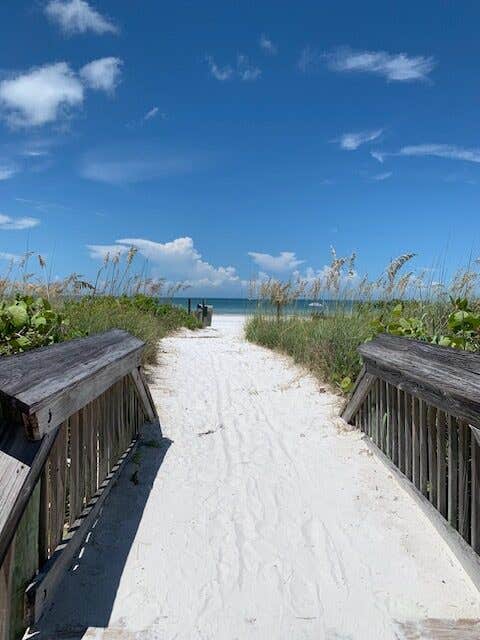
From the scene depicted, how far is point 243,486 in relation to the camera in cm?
378

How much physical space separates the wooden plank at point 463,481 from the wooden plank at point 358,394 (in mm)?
1770

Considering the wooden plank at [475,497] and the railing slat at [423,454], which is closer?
the wooden plank at [475,497]

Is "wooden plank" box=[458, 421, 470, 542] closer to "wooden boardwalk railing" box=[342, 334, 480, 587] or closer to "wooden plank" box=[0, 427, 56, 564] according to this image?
"wooden boardwalk railing" box=[342, 334, 480, 587]

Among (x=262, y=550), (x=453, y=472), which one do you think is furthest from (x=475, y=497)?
(x=262, y=550)

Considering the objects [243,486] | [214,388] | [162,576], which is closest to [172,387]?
[214,388]

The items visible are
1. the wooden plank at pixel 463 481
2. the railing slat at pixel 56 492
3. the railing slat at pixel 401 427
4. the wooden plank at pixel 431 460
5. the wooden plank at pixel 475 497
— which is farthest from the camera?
the railing slat at pixel 401 427

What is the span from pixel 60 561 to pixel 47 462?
55cm

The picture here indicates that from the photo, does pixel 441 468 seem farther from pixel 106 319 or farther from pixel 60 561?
pixel 106 319

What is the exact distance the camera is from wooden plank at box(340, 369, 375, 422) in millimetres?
4676

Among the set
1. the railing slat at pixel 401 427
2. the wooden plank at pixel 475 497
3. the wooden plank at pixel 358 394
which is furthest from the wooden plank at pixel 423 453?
the wooden plank at pixel 358 394

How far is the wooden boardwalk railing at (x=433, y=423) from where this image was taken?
2.59 metres

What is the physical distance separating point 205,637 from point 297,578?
623mm

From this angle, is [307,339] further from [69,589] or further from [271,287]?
[69,589]

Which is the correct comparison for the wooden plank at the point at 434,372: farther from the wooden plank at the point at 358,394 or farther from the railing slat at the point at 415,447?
the wooden plank at the point at 358,394
